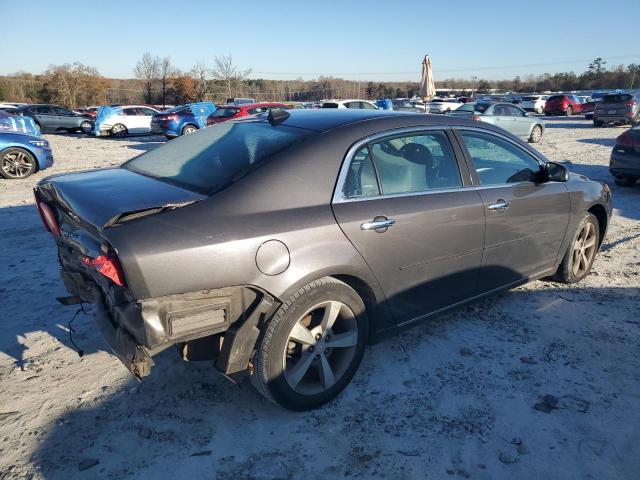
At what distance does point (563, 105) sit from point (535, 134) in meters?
19.5

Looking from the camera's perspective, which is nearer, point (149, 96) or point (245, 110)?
point (245, 110)

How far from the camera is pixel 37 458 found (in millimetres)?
2465

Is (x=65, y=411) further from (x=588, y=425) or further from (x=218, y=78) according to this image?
(x=218, y=78)

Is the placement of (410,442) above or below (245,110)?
below

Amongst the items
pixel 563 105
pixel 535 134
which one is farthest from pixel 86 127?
pixel 563 105

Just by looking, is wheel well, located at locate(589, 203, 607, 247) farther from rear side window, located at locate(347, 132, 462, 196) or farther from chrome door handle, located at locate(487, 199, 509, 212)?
rear side window, located at locate(347, 132, 462, 196)

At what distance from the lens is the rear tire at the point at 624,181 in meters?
9.08

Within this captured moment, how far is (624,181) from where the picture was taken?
9.35 metres

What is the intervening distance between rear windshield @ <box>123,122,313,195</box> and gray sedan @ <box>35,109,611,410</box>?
0.5 inches

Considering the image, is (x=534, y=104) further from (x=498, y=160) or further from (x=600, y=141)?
(x=498, y=160)

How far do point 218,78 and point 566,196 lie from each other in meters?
46.2

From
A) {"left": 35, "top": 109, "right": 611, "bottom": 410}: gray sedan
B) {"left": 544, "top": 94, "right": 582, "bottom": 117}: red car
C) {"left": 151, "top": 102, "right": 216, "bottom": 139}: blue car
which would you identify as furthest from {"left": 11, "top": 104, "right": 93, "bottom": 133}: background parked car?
{"left": 544, "top": 94, "right": 582, "bottom": 117}: red car

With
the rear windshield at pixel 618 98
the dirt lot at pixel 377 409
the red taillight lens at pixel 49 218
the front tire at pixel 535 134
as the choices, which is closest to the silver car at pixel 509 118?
the front tire at pixel 535 134

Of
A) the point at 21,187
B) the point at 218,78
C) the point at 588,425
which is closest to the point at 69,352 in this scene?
the point at 588,425
